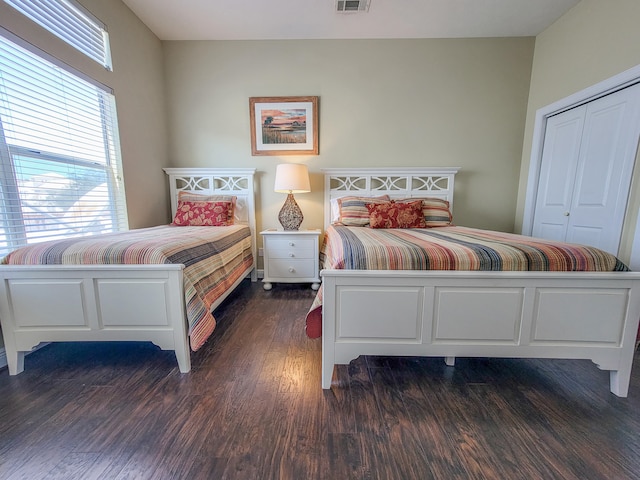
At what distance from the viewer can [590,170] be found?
7.04 feet

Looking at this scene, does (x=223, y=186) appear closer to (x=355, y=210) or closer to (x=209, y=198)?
(x=209, y=198)

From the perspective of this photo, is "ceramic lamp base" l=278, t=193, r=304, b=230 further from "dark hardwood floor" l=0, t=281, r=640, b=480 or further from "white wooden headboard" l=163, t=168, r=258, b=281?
"dark hardwood floor" l=0, t=281, r=640, b=480

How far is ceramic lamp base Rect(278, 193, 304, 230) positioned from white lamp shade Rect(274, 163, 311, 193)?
18 centimetres

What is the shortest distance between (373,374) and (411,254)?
2.31 ft

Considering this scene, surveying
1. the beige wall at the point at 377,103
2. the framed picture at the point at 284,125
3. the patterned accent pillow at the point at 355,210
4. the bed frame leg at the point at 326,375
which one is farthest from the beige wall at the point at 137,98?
the bed frame leg at the point at 326,375

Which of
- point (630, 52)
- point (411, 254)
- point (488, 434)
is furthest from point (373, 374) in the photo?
point (630, 52)

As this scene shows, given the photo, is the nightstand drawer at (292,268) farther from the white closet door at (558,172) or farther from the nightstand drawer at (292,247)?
the white closet door at (558,172)

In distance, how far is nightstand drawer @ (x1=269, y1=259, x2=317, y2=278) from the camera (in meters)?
2.62

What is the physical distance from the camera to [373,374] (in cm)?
139

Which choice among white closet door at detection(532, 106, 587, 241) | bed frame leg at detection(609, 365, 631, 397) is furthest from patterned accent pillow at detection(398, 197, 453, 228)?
bed frame leg at detection(609, 365, 631, 397)

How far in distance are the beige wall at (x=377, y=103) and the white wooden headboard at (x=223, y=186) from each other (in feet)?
0.48

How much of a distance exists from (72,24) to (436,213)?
324cm

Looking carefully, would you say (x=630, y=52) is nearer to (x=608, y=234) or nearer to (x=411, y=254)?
(x=608, y=234)

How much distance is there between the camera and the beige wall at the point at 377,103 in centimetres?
269
